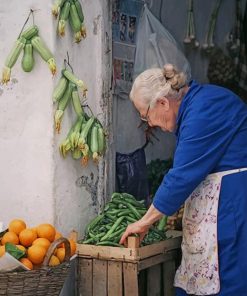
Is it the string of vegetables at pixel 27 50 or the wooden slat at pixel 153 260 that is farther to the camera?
the string of vegetables at pixel 27 50

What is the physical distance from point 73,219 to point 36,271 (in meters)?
1.17

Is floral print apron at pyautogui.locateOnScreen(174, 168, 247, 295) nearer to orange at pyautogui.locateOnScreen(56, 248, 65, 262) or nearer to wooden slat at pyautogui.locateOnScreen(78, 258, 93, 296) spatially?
wooden slat at pyautogui.locateOnScreen(78, 258, 93, 296)

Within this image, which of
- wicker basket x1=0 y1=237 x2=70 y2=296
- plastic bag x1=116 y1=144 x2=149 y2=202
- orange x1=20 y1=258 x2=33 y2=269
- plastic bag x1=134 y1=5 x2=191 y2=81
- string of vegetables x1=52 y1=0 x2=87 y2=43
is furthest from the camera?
plastic bag x1=134 y1=5 x2=191 y2=81

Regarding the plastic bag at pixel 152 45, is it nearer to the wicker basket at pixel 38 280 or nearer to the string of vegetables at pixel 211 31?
the string of vegetables at pixel 211 31

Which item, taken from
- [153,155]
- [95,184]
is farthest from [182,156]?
[153,155]

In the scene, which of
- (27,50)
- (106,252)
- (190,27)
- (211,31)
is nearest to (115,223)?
(106,252)

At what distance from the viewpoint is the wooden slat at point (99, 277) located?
3889 millimetres

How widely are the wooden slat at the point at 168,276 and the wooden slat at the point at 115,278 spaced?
1.64 ft

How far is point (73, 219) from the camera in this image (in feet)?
14.1

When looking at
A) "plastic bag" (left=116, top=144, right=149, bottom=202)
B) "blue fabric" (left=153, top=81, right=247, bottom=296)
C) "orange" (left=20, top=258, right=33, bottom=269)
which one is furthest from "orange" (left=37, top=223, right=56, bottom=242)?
→ "plastic bag" (left=116, top=144, right=149, bottom=202)

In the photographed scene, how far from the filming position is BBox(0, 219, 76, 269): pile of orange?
325 cm

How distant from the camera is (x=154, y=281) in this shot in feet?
13.9

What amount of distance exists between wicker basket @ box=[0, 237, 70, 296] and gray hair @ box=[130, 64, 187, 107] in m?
0.91

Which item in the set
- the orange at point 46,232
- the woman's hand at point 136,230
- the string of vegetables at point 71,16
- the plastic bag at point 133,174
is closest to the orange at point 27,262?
the orange at point 46,232
